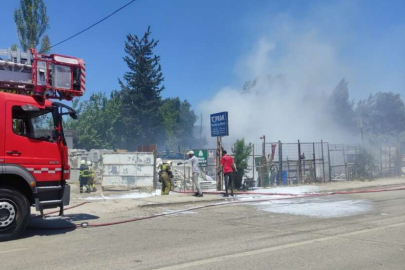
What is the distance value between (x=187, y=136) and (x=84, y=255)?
7388 centimetres

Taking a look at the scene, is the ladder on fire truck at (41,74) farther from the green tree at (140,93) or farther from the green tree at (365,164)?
the green tree at (140,93)

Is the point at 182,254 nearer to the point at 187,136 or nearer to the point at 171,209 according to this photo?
the point at 171,209

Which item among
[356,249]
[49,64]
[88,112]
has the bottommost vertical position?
[356,249]

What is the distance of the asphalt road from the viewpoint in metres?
5.70

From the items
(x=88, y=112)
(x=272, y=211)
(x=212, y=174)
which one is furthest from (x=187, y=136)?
(x=272, y=211)

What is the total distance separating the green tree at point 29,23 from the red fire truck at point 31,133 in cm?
Result: 1900

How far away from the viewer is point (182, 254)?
6.24m

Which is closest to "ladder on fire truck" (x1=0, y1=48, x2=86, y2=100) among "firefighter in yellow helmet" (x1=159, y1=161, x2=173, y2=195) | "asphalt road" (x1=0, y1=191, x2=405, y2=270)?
"asphalt road" (x1=0, y1=191, x2=405, y2=270)

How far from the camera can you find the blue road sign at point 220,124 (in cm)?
1594

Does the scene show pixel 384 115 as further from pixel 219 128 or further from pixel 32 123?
pixel 32 123

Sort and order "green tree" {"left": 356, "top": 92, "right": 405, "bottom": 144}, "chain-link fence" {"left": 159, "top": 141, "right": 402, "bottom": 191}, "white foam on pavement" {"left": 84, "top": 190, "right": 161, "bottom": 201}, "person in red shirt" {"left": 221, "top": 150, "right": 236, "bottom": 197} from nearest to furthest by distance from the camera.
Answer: "white foam on pavement" {"left": 84, "top": 190, "right": 161, "bottom": 201} < "person in red shirt" {"left": 221, "top": 150, "right": 236, "bottom": 197} < "chain-link fence" {"left": 159, "top": 141, "right": 402, "bottom": 191} < "green tree" {"left": 356, "top": 92, "right": 405, "bottom": 144}

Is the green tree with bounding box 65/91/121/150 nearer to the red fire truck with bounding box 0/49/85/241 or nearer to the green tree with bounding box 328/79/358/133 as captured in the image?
the green tree with bounding box 328/79/358/133

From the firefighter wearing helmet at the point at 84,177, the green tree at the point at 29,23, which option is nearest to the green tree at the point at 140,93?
the green tree at the point at 29,23

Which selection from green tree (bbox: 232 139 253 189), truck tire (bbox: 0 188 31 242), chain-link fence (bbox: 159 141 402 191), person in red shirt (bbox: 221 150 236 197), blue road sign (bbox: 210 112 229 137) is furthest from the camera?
chain-link fence (bbox: 159 141 402 191)
